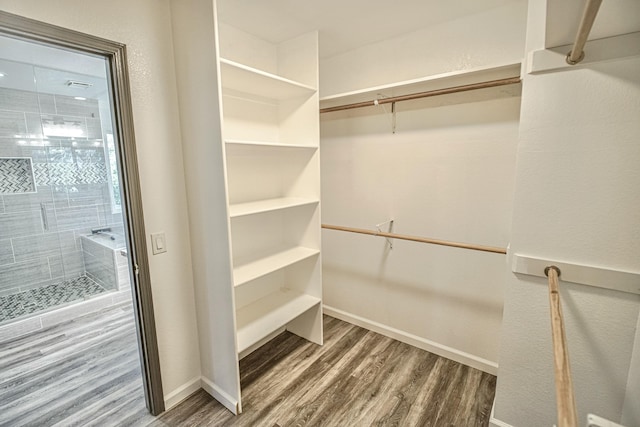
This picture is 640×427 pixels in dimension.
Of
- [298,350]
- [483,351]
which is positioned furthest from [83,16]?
[483,351]

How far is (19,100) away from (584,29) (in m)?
4.34

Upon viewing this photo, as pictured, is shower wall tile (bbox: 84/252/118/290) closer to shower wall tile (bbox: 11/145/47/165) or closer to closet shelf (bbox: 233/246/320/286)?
shower wall tile (bbox: 11/145/47/165)

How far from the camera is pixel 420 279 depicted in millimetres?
2340

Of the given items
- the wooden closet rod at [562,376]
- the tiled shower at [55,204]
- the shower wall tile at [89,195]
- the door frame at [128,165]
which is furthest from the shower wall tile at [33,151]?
the wooden closet rod at [562,376]

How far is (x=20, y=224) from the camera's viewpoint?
3.08 m

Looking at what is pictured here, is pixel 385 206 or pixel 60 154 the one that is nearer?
pixel 385 206

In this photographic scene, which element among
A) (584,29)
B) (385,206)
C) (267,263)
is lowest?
(267,263)

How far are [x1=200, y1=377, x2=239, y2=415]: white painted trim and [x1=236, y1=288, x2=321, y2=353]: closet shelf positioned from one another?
1.01 ft

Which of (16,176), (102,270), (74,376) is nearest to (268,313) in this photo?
(74,376)

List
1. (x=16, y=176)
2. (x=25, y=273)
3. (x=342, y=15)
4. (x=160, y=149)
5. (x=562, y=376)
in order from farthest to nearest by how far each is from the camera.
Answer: (x=25, y=273), (x=16, y=176), (x=342, y=15), (x=160, y=149), (x=562, y=376)

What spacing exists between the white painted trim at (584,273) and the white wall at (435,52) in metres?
1.09

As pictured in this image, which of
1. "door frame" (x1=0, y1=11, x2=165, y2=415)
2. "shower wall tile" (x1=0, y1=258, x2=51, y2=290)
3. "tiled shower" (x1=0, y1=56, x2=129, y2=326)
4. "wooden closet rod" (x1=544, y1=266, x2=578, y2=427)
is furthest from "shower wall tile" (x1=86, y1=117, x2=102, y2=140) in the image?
"wooden closet rod" (x1=544, y1=266, x2=578, y2=427)

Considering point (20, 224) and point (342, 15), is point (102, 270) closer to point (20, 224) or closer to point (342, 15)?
point (20, 224)

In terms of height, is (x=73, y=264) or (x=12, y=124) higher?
(x=12, y=124)
